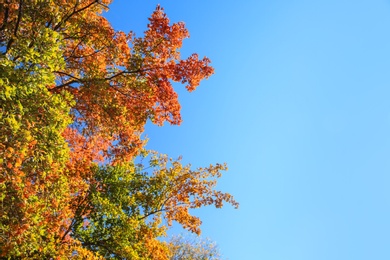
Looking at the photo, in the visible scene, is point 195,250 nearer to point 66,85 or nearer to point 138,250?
point 138,250

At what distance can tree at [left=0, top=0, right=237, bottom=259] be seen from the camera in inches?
287

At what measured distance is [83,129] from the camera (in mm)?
12484

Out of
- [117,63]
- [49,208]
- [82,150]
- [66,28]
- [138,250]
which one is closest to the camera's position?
[49,208]

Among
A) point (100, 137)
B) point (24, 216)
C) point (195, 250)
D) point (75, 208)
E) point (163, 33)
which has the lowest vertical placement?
point (24, 216)

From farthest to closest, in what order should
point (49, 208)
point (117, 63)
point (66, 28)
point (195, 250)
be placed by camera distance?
point (195, 250), point (117, 63), point (66, 28), point (49, 208)

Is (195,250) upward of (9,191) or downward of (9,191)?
upward

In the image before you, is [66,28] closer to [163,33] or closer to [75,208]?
[163,33]

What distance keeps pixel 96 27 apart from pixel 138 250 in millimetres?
8770

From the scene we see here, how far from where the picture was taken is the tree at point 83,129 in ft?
23.9

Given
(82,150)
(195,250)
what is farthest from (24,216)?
(195,250)

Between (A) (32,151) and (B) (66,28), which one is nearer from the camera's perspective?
(A) (32,151)

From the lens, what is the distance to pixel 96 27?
1102 cm

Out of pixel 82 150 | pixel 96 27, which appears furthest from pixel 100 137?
pixel 96 27

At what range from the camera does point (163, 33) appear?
1189cm
